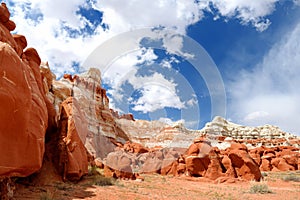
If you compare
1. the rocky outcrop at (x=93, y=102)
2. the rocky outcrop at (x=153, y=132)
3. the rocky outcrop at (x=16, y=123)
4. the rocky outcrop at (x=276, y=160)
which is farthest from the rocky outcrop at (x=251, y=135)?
the rocky outcrop at (x=16, y=123)

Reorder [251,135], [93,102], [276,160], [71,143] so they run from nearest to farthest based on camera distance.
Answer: [71,143] < [276,160] < [93,102] < [251,135]

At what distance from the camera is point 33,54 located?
52.3 feet

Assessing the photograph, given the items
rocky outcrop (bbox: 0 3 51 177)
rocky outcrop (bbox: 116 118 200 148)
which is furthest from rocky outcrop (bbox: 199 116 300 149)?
rocky outcrop (bbox: 0 3 51 177)

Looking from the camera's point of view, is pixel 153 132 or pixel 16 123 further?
pixel 153 132

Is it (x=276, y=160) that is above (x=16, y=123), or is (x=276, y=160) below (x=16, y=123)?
below

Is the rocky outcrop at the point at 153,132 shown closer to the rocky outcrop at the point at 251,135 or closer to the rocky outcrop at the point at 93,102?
the rocky outcrop at the point at 251,135

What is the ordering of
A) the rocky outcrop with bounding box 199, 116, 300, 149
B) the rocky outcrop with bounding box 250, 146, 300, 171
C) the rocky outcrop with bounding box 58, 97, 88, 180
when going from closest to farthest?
the rocky outcrop with bounding box 58, 97, 88, 180, the rocky outcrop with bounding box 250, 146, 300, 171, the rocky outcrop with bounding box 199, 116, 300, 149

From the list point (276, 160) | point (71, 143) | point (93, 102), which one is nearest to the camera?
point (71, 143)

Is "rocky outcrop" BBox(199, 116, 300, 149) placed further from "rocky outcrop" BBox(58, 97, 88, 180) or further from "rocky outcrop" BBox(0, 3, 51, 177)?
"rocky outcrop" BBox(0, 3, 51, 177)

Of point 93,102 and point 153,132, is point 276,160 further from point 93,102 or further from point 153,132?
point 153,132

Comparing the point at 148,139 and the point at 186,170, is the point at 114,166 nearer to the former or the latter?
the point at 186,170

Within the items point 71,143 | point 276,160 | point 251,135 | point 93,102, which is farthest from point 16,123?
point 251,135

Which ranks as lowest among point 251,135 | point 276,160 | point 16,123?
point 276,160

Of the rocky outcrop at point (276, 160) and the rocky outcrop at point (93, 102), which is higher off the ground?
the rocky outcrop at point (93, 102)
